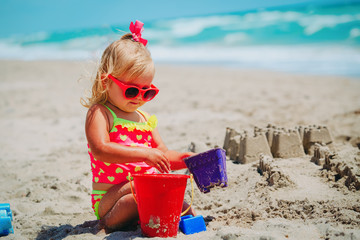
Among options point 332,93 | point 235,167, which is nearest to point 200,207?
point 235,167

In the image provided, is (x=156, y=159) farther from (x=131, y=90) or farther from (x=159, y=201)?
(x=131, y=90)

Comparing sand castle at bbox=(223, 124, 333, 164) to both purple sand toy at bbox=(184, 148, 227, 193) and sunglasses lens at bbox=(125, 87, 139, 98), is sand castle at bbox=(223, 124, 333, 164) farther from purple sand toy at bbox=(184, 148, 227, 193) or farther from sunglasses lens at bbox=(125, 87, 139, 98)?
sunglasses lens at bbox=(125, 87, 139, 98)

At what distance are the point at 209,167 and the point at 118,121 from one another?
1.97 feet

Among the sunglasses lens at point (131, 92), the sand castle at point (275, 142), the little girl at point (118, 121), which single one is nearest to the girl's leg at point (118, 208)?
the little girl at point (118, 121)

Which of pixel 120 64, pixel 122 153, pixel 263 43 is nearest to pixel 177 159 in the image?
pixel 122 153

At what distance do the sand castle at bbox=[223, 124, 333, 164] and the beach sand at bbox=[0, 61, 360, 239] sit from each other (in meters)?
0.10

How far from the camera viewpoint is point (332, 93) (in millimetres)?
6793

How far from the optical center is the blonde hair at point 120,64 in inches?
82.4

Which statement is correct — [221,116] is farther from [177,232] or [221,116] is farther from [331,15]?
[331,15]

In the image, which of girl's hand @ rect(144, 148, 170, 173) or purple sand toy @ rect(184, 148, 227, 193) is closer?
girl's hand @ rect(144, 148, 170, 173)

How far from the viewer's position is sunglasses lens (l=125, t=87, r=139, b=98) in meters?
2.08

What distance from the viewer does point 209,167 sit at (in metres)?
2.11

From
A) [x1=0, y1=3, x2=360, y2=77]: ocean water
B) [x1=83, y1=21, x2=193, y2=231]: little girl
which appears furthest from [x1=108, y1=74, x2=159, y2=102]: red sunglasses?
[x1=0, y1=3, x2=360, y2=77]: ocean water

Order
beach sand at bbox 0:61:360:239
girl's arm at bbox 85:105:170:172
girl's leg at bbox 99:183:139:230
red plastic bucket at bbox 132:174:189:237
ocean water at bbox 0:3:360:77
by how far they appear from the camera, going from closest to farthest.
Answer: red plastic bucket at bbox 132:174:189:237, girl's arm at bbox 85:105:170:172, girl's leg at bbox 99:183:139:230, beach sand at bbox 0:61:360:239, ocean water at bbox 0:3:360:77
